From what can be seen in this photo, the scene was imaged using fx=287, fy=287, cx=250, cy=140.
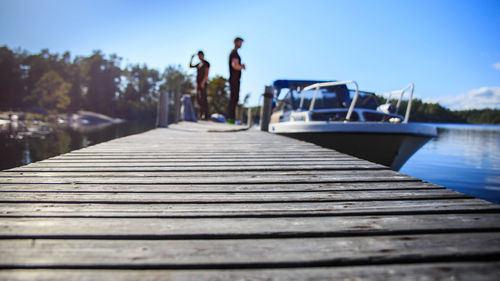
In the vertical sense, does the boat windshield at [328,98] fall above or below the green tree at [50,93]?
below

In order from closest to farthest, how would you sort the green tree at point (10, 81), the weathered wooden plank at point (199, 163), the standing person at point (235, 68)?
the weathered wooden plank at point (199, 163), the standing person at point (235, 68), the green tree at point (10, 81)

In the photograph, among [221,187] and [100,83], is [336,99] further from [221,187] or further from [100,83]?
[100,83]

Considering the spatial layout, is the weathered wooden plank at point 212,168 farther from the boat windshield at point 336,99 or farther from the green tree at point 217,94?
the green tree at point 217,94

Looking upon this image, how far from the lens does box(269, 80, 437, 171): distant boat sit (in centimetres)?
639

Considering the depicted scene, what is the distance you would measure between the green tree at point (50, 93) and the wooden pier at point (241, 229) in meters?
69.3

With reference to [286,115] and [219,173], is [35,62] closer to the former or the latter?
[286,115]

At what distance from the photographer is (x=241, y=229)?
53.2 inches

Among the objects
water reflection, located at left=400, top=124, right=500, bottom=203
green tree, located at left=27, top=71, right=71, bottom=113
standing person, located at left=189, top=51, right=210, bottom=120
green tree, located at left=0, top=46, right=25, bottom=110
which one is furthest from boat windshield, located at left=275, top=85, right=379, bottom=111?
green tree, located at left=0, top=46, right=25, bottom=110

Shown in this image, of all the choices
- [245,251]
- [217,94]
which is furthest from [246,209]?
[217,94]

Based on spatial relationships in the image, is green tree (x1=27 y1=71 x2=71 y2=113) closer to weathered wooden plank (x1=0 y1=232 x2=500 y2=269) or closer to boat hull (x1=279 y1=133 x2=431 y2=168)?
boat hull (x1=279 y1=133 x2=431 y2=168)

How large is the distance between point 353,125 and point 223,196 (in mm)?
5341

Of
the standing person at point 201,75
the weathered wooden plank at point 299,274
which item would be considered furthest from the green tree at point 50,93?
the weathered wooden plank at point 299,274

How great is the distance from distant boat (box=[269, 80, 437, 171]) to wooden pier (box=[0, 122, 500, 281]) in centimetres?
439

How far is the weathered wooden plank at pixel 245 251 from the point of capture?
42.3 inches
